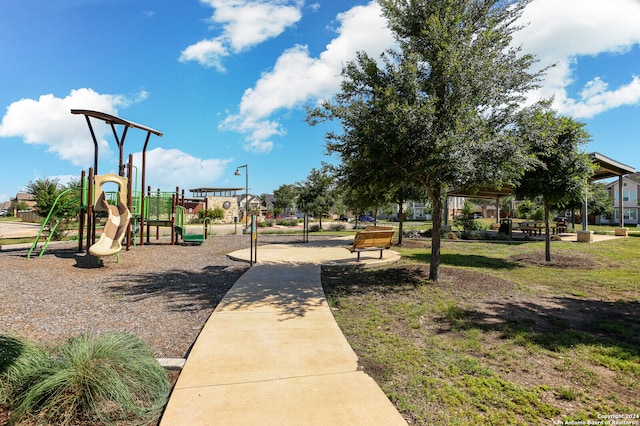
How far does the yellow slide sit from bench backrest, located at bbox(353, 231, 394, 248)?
284 inches

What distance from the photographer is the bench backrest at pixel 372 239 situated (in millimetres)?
10406

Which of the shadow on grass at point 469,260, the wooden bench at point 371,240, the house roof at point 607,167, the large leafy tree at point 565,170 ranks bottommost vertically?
the shadow on grass at point 469,260

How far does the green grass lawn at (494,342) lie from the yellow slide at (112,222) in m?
6.69

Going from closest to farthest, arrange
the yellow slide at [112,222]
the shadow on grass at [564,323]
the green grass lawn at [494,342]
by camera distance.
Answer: the green grass lawn at [494,342] → the shadow on grass at [564,323] → the yellow slide at [112,222]

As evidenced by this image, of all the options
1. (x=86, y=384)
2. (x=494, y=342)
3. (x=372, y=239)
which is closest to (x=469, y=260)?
(x=372, y=239)

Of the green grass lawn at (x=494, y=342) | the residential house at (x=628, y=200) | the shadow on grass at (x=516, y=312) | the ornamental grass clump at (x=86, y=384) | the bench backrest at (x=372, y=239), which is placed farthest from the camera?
the residential house at (x=628, y=200)

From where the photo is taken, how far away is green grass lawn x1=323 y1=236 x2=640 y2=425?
3.27 metres

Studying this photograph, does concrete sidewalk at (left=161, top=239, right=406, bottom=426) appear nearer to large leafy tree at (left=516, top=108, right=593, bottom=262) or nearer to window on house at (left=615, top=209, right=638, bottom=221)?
large leafy tree at (left=516, top=108, right=593, bottom=262)

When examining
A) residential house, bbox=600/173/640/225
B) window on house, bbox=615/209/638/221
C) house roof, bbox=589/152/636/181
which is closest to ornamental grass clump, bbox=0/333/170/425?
house roof, bbox=589/152/636/181

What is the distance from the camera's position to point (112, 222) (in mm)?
11328

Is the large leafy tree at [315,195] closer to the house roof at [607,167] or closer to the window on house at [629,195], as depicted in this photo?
the house roof at [607,167]

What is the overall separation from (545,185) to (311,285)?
9.61 metres

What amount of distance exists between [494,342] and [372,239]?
20.4 feet

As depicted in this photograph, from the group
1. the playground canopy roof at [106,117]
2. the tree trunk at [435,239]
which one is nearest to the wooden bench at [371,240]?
the tree trunk at [435,239]
